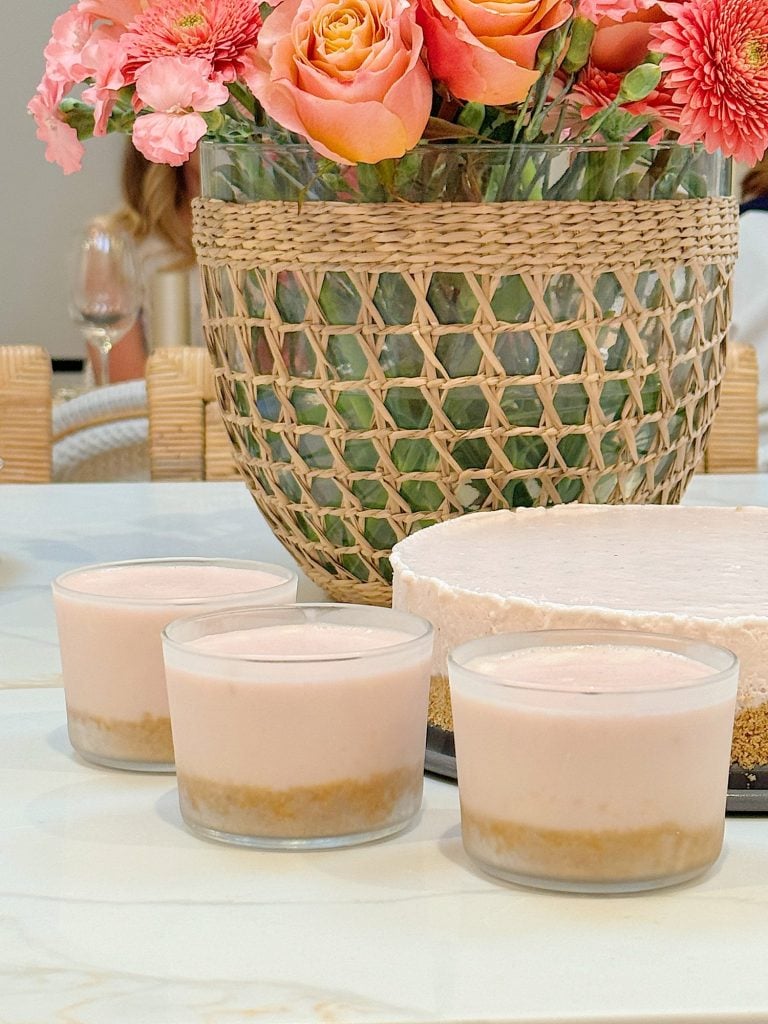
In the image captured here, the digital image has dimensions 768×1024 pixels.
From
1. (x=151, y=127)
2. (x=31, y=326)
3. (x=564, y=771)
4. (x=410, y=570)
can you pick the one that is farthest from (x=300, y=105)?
(x=31, y=326)

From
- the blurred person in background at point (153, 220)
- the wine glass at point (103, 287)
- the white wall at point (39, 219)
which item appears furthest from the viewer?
the white wall at point (39, 219)

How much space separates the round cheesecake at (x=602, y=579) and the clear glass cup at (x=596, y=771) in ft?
0.16

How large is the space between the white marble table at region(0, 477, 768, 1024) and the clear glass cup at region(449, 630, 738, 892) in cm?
1

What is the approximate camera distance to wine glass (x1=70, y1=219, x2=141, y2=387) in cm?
268

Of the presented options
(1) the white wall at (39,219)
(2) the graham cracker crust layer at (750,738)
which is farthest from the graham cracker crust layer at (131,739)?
(1) the white wall at (39,219)

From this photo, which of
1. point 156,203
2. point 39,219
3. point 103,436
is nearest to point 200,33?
point 103,436

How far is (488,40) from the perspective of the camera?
604mm

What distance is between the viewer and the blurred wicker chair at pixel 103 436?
5.84ft

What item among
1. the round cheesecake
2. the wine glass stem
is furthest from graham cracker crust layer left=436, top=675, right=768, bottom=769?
the wine glass stem

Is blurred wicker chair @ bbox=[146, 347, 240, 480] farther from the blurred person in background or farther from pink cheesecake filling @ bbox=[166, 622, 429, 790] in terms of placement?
the blurred person in background

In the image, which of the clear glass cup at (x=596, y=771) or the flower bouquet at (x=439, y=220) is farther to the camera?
the flower bouquet at (x=439, y=220)

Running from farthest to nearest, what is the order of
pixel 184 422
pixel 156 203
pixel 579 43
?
pixel 156 203, pixel 184 422, pixel 579 43

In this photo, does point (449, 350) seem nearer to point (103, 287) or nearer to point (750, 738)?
point (750, 738)

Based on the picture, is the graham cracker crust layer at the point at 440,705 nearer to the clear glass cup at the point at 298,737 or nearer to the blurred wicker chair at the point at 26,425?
the clear glass cup at the point at 298,737
